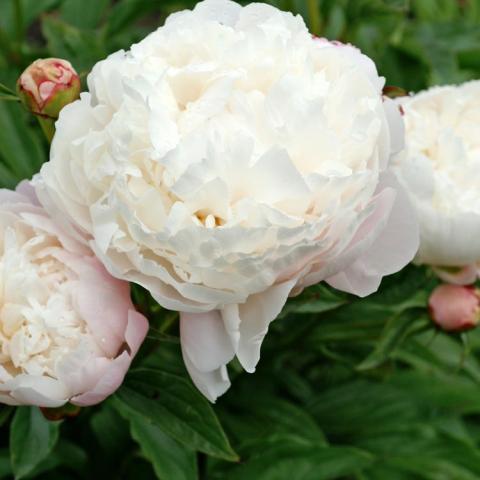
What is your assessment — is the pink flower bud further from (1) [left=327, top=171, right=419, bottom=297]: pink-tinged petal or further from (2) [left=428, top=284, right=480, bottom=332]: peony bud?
(2) [left=428, top=284, right=480, bottom=332]: peony bud

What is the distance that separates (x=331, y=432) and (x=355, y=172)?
0.73 meters

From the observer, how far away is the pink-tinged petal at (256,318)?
0.67m

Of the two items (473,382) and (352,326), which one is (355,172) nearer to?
(352,326)

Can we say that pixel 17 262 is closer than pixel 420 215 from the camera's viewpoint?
Yes

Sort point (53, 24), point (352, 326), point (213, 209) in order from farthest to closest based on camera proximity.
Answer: point (53, 24) < point (352, 326) < point (213, 209)

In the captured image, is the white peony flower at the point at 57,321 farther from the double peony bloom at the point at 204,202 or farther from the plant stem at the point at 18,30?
the plant stem at the point at 18,30

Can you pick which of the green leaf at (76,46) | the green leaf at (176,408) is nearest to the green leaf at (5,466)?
the green leaf at (176,408)

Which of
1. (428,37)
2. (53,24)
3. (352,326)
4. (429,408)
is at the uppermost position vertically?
(53,24)

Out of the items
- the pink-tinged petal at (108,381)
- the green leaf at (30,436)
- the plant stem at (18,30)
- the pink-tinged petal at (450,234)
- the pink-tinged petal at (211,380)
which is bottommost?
the green leaf at (30,436)

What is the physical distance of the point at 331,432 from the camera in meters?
1.32

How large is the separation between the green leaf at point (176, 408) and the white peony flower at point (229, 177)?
0.34 ft

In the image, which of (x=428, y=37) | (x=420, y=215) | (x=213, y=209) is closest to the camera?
(x=213, y=209)

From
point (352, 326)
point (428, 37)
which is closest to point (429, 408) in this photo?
point (352, 326)

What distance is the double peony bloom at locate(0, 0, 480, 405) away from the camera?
638 millimetres
